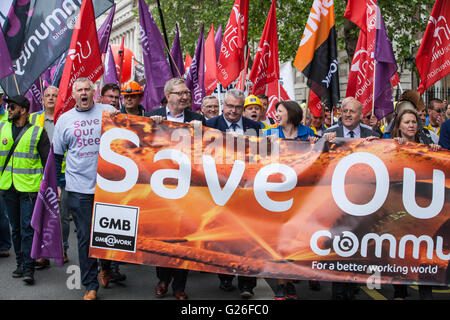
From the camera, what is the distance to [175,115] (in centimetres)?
587

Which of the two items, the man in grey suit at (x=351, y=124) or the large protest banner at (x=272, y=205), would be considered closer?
the large protest banner at (x=272, y=205)

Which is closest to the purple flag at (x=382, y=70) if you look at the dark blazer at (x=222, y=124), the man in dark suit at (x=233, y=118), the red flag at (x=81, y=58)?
the dark blazer at (x=222, y=124)

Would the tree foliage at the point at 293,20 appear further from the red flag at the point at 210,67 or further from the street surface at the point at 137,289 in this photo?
the street surface at the point at 137,289

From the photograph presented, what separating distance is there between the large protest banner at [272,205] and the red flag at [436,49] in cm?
285

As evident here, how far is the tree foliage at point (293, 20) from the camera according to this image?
1770 cm

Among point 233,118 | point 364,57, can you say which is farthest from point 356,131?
point 364,57

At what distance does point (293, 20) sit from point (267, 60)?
432 inches

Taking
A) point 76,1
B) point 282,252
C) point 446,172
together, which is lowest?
point 282,252

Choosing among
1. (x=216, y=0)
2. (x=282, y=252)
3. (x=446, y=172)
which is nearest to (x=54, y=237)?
(x=282, y=252)

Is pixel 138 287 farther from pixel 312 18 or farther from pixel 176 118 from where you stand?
pixel 312 18

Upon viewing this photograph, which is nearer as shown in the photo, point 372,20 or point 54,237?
point 54,237

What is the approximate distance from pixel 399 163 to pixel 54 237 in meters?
3.35

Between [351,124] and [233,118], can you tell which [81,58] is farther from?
[351,124]

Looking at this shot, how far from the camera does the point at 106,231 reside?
203 inches
